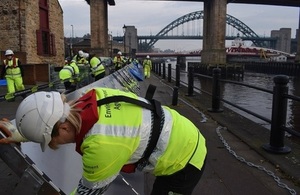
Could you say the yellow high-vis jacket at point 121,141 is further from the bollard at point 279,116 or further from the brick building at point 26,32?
the brick building at point 26,32

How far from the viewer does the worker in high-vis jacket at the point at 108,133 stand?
1.66m

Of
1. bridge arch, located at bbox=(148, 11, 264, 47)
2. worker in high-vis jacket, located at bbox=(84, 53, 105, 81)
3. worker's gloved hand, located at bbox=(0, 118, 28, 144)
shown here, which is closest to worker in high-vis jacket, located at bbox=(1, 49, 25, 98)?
worker in high-vis jacket, located at bbox=(84, 53, 105, 81)

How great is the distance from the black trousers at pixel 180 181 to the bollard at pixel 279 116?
3.24m

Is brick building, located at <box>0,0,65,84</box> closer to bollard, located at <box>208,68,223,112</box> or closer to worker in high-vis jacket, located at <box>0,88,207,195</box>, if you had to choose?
bollard, located at <box>208,68,223,112</box>

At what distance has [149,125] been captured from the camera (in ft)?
6.19

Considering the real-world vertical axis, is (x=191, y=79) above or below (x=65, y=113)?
below

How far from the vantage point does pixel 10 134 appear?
199 cm

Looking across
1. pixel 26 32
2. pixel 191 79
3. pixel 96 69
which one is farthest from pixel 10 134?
pixel 26 32

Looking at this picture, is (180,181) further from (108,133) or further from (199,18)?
(199,18)

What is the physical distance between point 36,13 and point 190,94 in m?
13.4

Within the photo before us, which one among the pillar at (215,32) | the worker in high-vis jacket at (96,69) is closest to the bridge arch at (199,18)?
the pillar at (215,32)

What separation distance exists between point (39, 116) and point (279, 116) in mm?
4207

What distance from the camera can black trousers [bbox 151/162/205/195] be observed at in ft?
6.98

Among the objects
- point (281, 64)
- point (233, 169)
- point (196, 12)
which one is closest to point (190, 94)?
point (233, 169)
